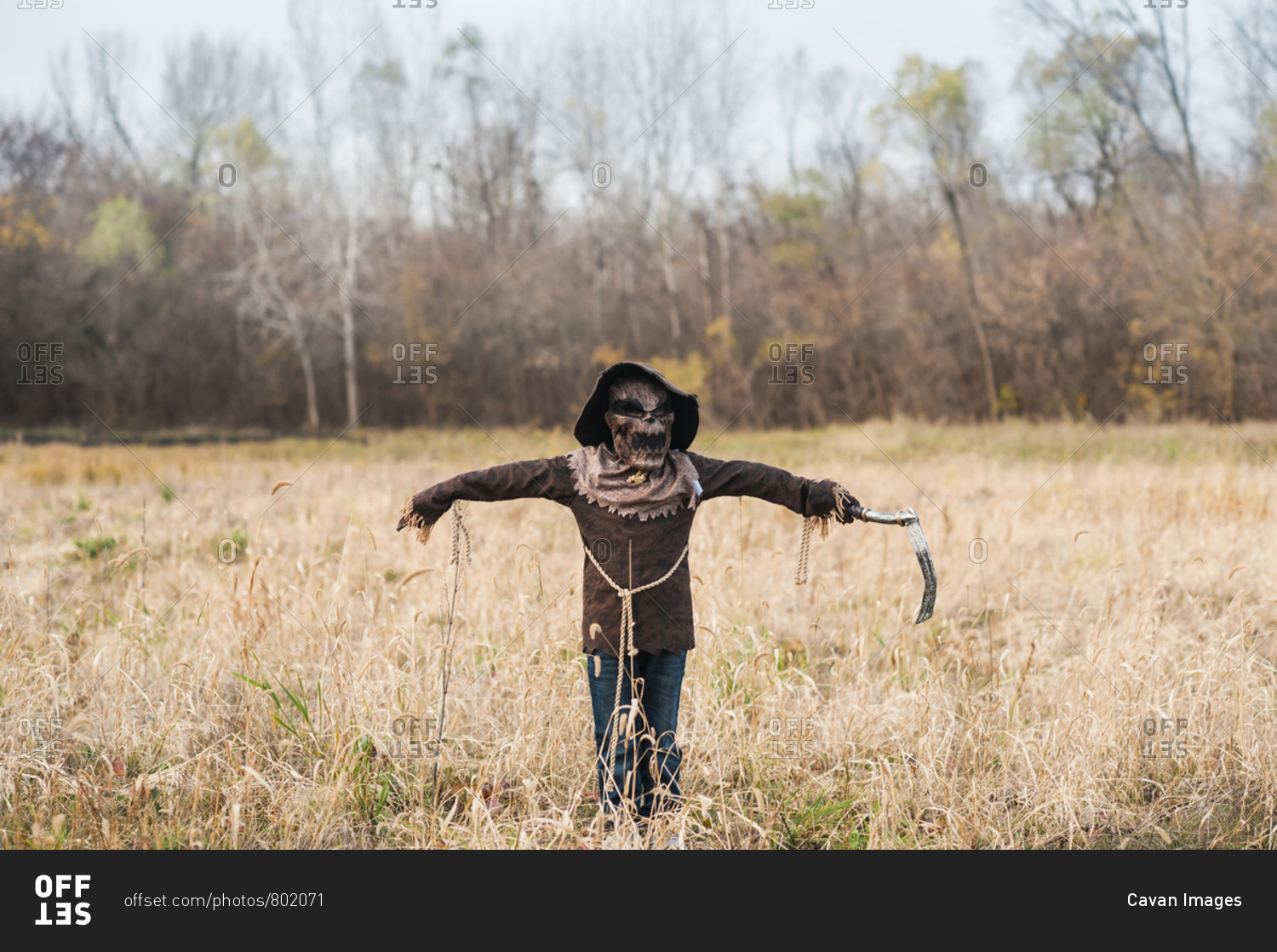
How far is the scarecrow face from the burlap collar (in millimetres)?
51

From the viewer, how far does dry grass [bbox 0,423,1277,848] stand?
129 inches

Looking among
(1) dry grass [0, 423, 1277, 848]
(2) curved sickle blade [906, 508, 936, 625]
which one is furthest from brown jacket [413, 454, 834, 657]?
(1) dry grass [0, 423, 1277, 848]

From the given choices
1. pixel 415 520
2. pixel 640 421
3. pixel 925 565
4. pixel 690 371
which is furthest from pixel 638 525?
pixel 690 371

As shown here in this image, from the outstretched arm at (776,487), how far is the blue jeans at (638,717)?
1.97 feet

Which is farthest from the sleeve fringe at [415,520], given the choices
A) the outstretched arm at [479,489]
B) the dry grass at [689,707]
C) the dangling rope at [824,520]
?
the dangling rope at [824,520]

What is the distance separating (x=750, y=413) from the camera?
25922 millimetres

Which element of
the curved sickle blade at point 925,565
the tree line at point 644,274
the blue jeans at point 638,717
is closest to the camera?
the curved sickle blade at point 925,565

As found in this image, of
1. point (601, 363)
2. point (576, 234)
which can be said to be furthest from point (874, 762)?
point (576, 234)

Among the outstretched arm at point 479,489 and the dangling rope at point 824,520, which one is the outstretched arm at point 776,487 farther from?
the outstretched arm at point 479,489

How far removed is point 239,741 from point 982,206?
29.6 metres

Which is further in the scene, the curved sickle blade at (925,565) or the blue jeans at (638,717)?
the blue jeans at (638,717)

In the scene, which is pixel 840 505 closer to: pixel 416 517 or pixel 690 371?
pixel 416 517

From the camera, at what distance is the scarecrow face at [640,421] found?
2961 millimetres

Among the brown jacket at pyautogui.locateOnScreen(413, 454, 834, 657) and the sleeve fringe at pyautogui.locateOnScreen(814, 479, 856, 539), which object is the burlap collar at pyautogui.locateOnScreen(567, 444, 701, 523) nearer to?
the brown jacket at pyautogui.locateOnScreen(413, 454, 834, 657)
